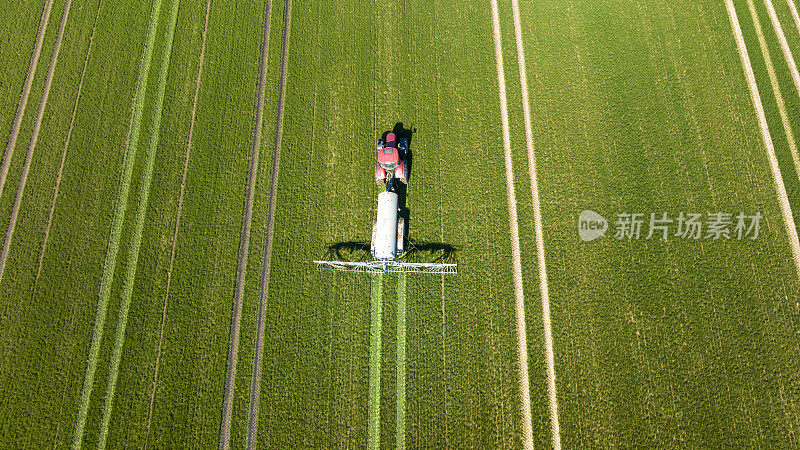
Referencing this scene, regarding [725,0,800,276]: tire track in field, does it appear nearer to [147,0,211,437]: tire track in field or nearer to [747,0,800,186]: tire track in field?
[747,0,800,186]: tire track in field

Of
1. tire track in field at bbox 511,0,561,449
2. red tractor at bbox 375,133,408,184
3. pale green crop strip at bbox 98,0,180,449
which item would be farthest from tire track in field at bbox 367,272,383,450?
pale green crop strip at bbox 98,0,180,449

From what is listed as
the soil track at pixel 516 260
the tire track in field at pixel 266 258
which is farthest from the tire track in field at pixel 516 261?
the tire track in field at pixel 266 258

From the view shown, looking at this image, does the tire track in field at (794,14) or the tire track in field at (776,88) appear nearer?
the tire track in field at (776,88)

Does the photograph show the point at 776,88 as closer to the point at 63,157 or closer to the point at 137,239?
the point at 137,239

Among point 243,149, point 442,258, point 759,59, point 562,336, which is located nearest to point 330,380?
point 442,258

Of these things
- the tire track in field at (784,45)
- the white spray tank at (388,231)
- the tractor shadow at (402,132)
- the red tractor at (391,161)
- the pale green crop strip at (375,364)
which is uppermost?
the tire track in field at (784,45)

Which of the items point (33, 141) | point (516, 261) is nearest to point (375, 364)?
point (516, 261)

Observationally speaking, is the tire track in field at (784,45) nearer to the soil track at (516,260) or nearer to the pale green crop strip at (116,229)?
the soil track at (516,260)
